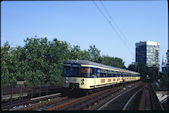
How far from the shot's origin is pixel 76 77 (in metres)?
20.5

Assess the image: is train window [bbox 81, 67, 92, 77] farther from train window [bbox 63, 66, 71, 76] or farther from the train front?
train window [bbox 63, 66, 71, 76]

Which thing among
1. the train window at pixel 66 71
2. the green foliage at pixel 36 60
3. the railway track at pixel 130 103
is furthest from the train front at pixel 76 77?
the green foliage at pixel 36 60

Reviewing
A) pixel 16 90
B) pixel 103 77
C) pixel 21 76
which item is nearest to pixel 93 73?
pixel 103 77

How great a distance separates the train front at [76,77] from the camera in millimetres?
20328

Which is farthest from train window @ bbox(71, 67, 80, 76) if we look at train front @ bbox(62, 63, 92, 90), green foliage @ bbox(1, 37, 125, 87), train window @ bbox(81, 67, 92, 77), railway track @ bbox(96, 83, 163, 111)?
green foliage @ bbox(1, 37, 125, 87)

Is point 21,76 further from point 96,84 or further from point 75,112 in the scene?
point 75,112

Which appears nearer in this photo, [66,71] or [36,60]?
[66,71]

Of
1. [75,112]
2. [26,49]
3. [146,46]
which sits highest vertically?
[146,46]

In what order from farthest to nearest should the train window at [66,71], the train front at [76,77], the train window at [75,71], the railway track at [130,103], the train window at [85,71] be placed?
1. the train window at [66,71]
2. the train window at [75,71]
3. the train window at [85,71]
4. the train front at [76,77]
5. the railway track at [130,103]

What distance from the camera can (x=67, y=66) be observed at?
835 inches

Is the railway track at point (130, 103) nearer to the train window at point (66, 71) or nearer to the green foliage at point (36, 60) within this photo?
the train window at point (66, 71)

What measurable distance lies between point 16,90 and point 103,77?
1021 cm

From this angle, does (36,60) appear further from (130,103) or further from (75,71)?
(130,103)

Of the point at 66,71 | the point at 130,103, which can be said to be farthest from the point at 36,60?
the point at 130,103
